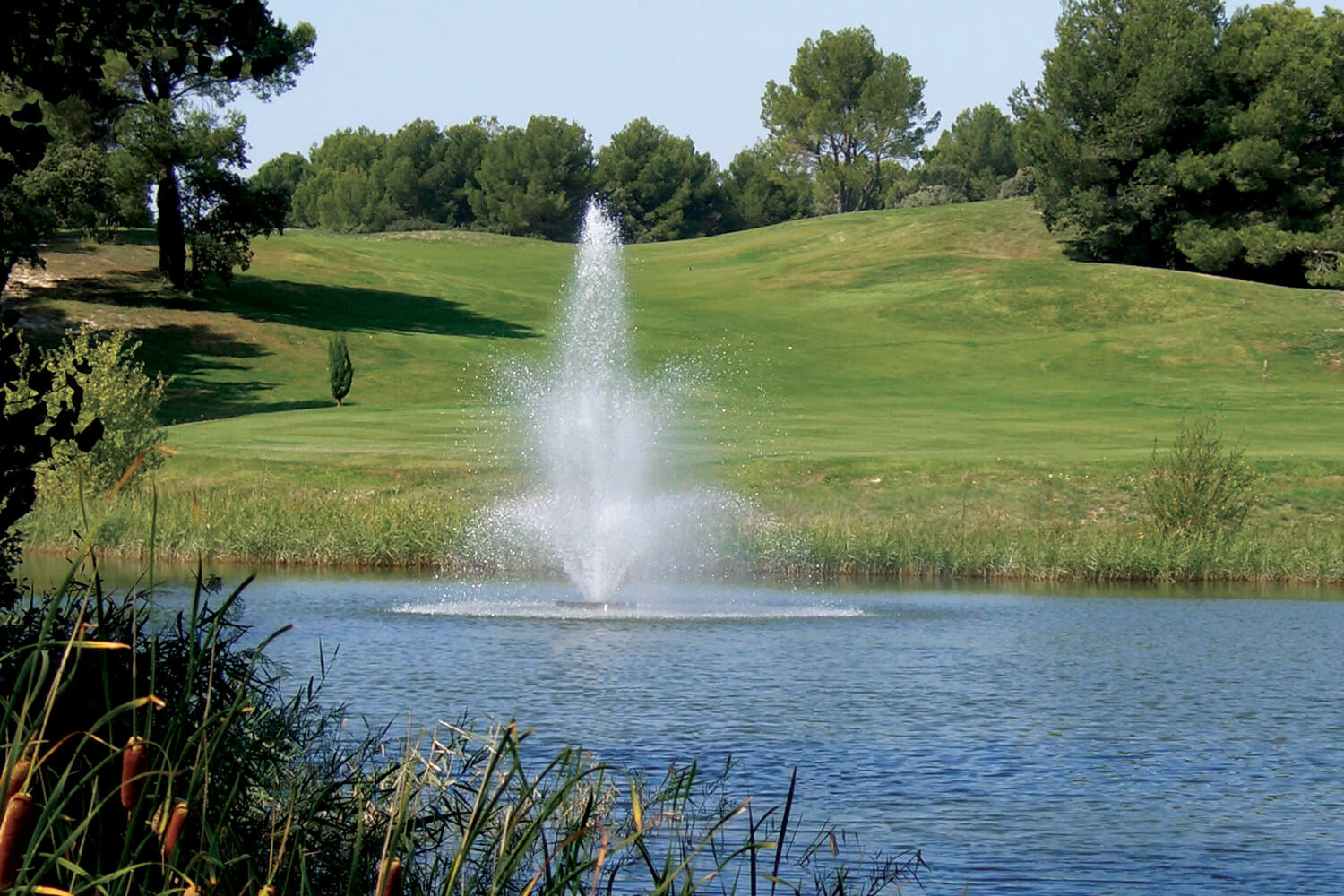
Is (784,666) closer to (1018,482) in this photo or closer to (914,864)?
(914,864)

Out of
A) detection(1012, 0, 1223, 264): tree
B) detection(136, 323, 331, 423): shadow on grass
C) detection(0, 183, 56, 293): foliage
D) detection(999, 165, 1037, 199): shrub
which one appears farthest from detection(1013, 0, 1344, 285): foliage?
detection(0, 183, 56, 293): foliage

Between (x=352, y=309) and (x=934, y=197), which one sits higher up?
(x=934, y=197)

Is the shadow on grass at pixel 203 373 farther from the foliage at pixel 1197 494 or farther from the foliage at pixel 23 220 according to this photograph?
the foliage at pixel 1197 494

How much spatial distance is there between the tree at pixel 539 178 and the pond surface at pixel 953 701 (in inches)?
4124

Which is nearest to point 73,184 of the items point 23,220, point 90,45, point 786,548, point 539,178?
point 23,220

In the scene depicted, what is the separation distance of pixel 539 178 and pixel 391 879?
5035 inches

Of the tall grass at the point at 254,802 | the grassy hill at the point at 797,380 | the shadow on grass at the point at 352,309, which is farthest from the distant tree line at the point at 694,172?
the tall grass at the point at 254,802

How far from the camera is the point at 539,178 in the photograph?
425 ft

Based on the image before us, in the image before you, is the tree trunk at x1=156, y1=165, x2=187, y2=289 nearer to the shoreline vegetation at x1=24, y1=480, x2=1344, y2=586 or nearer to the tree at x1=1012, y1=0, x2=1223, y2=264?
the shoreline vegetation at x1=24, y1=480, x2=1344, y2=586

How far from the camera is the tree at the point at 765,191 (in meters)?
137

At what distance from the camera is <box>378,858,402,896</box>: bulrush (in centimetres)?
370

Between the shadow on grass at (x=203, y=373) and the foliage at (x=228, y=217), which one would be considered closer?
the shadow on grass at (x=203, y=373)

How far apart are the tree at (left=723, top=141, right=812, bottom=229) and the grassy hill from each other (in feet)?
99.0

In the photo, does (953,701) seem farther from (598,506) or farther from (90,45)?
(598,506)
